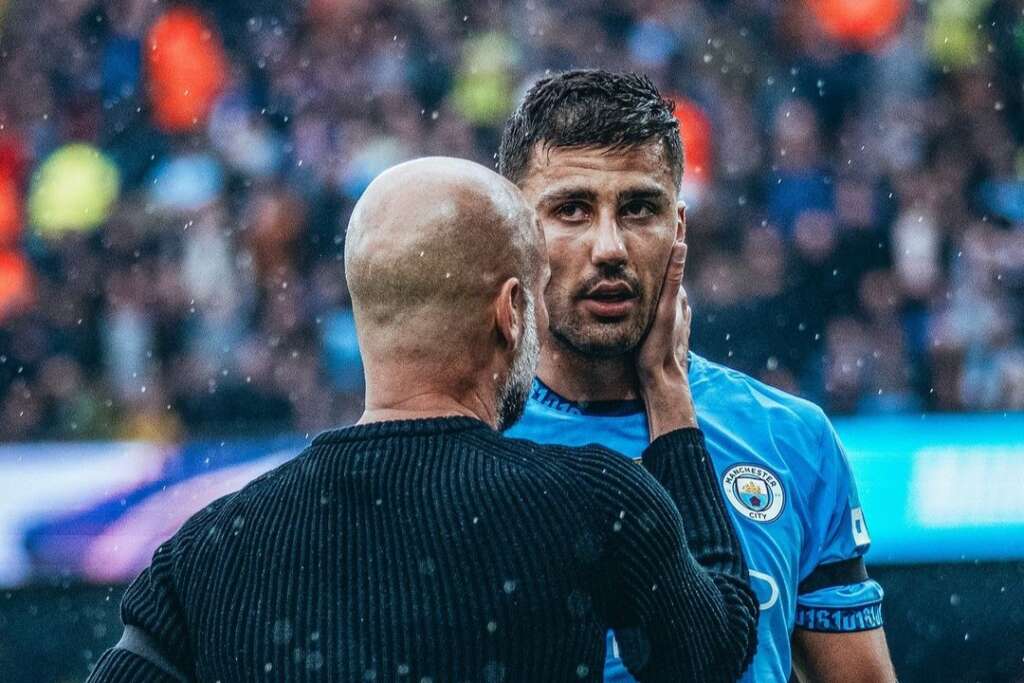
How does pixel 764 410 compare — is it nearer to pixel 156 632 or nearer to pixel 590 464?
pixel 590 464

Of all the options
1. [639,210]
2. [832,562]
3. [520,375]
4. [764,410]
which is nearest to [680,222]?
[639,210]

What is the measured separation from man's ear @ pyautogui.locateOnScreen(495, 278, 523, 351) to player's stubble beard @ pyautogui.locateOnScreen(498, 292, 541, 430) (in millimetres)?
18

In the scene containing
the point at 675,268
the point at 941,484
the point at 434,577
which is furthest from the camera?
the point at 941,484

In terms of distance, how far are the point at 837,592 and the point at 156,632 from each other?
4.86ft

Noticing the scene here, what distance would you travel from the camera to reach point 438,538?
206 centimetres

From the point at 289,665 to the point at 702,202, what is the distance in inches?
267

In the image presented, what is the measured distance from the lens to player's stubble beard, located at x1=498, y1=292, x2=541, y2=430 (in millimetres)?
2271

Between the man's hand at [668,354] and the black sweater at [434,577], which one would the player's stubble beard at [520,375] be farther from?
the man's hand at [668,354]

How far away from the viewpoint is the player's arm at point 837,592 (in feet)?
9.74

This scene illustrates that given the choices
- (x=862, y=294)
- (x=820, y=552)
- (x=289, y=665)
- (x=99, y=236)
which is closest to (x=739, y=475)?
(x=820, y=552)

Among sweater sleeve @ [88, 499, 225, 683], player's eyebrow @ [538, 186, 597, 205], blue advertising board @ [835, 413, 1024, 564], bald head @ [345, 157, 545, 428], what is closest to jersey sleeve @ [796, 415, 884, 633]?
player's eyebrow @ [538, 186, 597, 205]

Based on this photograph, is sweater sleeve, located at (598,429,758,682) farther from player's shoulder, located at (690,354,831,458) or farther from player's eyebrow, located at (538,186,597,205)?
player's eyebrow, located at (538,186,597,205)

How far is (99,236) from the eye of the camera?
27.8 feet

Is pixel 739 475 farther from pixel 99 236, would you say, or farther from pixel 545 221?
pixel 99 236
